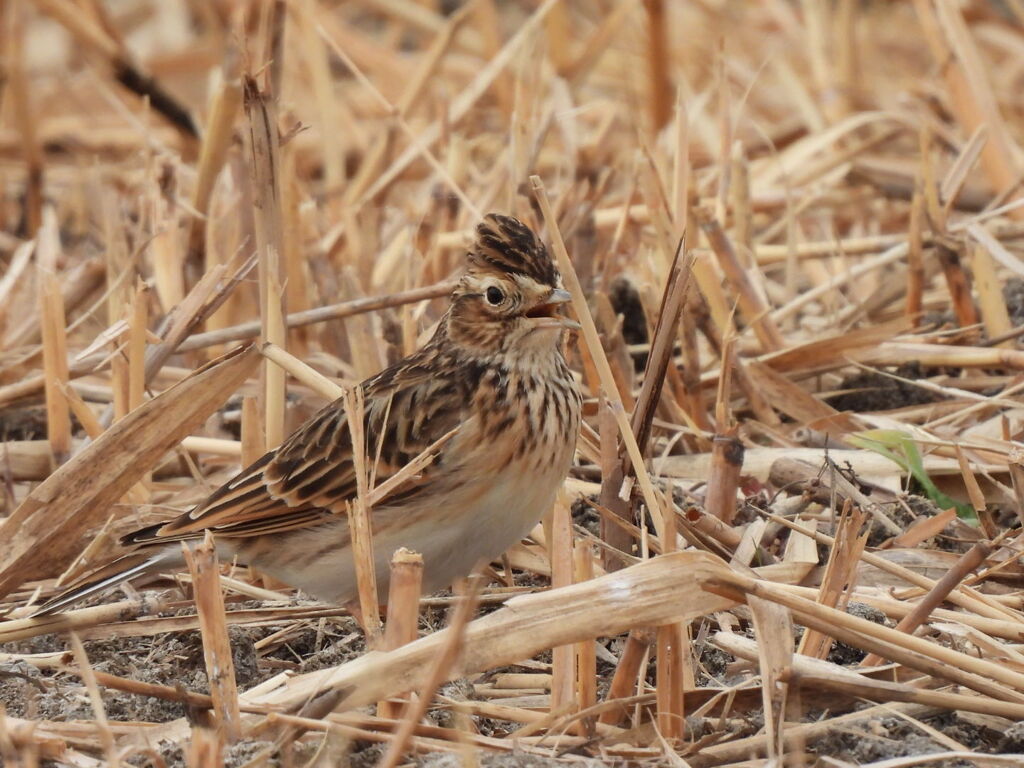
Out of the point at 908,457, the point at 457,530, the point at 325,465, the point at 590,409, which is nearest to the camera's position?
the point at 457,530

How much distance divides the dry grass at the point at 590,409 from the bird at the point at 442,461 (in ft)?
0.52

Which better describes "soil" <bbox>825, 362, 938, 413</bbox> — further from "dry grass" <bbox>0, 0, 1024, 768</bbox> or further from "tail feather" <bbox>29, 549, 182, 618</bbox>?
"tail feather" <bbox>29, 549, 182, 618</bbox>

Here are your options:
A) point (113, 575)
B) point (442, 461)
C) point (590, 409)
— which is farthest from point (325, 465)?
point (590, 409)

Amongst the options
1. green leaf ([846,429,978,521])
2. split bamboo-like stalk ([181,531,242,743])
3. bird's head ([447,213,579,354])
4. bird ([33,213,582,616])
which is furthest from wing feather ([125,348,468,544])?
green leaf ([846,429,978,521])

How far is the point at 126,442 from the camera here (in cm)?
427

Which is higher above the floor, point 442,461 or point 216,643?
point 442,461

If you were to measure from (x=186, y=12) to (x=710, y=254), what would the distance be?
7.48 m

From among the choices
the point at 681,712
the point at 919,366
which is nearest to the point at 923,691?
the point at 681,712

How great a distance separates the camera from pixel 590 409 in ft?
17.0

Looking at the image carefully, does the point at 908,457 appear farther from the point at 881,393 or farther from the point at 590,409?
the point at 590,409

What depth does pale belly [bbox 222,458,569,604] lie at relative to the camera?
409cm

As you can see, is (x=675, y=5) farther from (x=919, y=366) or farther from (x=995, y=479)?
(x=995, y=479)

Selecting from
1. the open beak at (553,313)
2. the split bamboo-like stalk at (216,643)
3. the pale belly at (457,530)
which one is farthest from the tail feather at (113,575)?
the open beak at (553,313)

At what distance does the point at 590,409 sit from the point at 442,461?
111 cm
